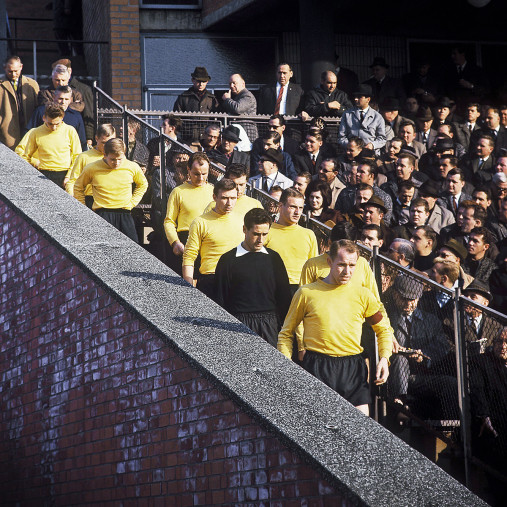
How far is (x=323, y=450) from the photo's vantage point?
524cm

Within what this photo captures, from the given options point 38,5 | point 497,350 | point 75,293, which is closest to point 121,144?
point 75,293

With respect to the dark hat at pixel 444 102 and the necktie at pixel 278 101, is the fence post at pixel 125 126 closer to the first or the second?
the necktie at pixel 278 101

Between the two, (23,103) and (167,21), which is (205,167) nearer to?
(23,103)

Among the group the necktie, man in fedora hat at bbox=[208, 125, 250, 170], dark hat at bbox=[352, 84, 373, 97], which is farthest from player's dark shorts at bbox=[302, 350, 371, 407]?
the necktie

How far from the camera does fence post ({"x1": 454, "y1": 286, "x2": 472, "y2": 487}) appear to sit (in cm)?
736

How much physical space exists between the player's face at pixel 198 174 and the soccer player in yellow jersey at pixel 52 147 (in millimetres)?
2166

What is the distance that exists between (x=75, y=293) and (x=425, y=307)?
8.82ft

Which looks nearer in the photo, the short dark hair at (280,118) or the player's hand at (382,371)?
the player's hand at (382,371)

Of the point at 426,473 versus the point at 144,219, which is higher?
the point at 144,219

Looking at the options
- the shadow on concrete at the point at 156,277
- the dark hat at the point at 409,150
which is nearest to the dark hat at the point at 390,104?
the dark hat at the point at 409,150

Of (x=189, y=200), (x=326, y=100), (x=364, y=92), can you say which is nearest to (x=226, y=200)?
(x=189, y=200)

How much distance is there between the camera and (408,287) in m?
8.11

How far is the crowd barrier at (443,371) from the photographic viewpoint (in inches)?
287

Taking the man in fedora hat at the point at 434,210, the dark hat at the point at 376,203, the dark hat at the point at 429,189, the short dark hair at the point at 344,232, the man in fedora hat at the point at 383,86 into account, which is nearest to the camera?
the short dark hair at the point at 344,232
